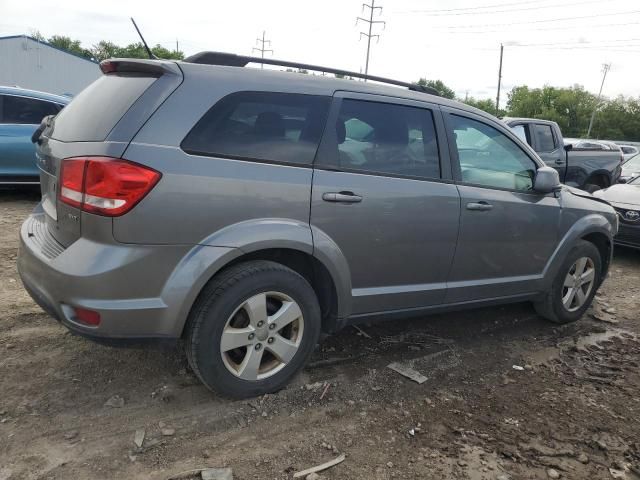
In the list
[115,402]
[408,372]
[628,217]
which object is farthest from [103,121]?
[628,217]

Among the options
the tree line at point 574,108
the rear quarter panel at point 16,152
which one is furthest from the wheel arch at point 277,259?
the tree line at point 574,108

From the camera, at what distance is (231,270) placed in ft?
8.88

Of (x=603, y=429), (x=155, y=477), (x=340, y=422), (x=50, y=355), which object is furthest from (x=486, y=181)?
(x=50, y=355)

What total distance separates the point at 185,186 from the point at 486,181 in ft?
7.18

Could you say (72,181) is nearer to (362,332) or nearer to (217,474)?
(217,474)

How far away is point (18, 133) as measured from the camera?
7.30 metres

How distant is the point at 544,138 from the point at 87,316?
8.72 metres

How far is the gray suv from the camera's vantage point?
97.0 inches

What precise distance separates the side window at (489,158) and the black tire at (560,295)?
79 cm

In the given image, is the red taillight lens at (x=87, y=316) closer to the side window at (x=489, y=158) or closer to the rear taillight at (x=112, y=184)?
the rear taillight at (x=112, y=184)

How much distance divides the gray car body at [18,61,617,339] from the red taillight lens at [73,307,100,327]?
3cm

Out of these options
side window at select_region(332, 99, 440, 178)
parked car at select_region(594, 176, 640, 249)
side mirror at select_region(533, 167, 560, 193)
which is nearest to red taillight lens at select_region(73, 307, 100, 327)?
side window at select_region(332, 99, 440, 178)

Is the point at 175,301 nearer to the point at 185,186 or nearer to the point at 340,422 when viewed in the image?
the point at 185,186

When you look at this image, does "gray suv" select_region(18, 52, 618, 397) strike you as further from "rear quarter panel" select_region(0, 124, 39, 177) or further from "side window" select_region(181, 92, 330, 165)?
"rear quarter panel" select_region(0, 124, 39, 177)
